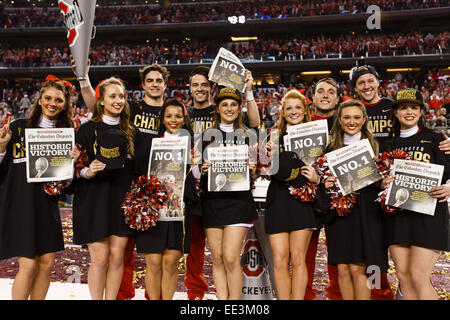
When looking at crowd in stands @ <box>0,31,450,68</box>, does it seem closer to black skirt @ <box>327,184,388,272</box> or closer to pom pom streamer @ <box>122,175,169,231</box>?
black skirt @ <box>327,184,388,272</box>

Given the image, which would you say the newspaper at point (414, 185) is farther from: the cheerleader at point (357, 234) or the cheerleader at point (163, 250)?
the cheerleader at point (163, 250)

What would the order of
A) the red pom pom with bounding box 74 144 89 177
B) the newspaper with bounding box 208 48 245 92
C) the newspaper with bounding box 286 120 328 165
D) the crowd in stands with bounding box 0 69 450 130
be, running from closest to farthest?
the red pom pom with bounding box 74 144 89 177 < the newspaper with bounding box 286 120 328 165 < the newspaper with bounding box 208 48 245 92 < the crowd in stands with bounding box 0 69 450 130

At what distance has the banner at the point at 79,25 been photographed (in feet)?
8.71

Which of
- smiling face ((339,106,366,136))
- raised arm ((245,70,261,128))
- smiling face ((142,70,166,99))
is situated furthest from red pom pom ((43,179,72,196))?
smiling face ((339,106,366,136))

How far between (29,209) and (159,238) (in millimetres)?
842

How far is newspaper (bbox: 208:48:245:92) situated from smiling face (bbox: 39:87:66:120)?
106 centimetres

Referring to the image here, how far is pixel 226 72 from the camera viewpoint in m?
2.90

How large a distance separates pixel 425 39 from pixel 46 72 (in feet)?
66.6

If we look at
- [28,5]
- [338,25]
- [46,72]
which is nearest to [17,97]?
[46,72]

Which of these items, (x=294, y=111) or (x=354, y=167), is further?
(x=294, y=111)

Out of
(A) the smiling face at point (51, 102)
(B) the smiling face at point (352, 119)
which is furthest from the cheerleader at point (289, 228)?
(A) the smiling face at point (51, 102)

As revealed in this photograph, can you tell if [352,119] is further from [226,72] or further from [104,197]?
[104,197]

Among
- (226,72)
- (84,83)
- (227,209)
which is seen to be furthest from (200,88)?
(227,209)

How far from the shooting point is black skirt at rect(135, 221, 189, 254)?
2500 millimetres
